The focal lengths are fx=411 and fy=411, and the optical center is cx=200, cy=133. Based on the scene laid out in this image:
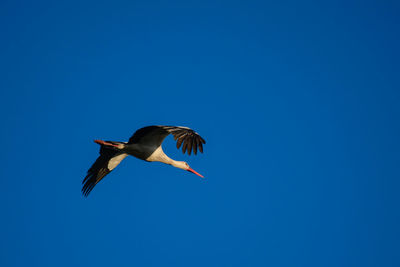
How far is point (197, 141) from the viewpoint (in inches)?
399

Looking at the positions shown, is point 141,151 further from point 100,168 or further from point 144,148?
point 100,168

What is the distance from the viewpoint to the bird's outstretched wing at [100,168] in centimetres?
1191

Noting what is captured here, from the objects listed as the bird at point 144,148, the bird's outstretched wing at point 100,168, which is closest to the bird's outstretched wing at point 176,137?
the bird at point 144,148

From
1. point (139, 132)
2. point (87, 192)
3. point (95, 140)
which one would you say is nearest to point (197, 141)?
point (139, 132)

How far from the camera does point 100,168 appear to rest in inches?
474

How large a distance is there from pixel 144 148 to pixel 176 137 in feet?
4.04

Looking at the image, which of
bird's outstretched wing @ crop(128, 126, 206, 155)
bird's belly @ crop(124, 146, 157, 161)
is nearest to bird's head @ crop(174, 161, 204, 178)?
bird's belly @ crop(124, 146, 157, 161)

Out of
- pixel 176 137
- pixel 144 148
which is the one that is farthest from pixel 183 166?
pixel 176 137

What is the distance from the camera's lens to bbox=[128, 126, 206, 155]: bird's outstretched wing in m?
9.82

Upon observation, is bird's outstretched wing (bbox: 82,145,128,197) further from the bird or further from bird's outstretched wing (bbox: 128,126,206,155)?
bird's outstretched wing (bbox: 128,126,206,155)

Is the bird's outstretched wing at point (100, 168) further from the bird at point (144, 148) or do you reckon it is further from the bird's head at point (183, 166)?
the bird's head at point (183, 166)

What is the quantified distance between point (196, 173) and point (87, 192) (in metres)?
3.25


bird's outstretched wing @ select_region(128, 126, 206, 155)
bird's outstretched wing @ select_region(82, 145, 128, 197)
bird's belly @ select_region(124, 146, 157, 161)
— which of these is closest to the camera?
bird's outstretched wing @ select_region(128, 126, 206, 155)

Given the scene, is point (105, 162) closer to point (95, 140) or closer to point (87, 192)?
point (87, 192)
